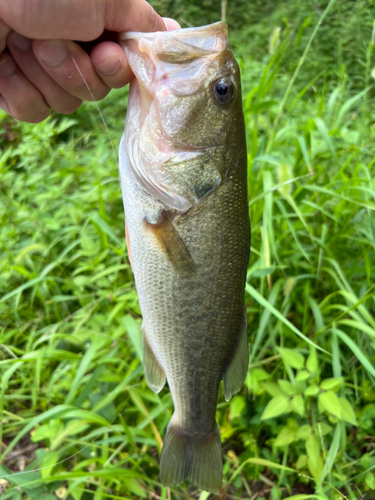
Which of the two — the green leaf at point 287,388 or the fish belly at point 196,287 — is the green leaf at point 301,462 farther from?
the fish belly at point 196,287

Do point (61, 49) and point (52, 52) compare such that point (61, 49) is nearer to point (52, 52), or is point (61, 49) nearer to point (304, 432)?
point (52, 52)

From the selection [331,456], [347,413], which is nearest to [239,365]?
A: [347,413]

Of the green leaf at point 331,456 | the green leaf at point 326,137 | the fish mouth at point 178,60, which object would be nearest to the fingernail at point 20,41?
the fish mouth at point 178,60

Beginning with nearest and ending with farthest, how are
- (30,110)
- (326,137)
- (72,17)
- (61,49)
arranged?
(72,17)
(61,49)
(30,110)
(326,137)

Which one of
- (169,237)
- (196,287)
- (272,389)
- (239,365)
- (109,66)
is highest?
→ (109,66)

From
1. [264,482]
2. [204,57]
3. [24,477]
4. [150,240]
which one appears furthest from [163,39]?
[264,482]

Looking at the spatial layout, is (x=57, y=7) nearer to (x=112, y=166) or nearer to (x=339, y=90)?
(x=112, y=166)

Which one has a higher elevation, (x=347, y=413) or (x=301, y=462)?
(x=347, y=413)
